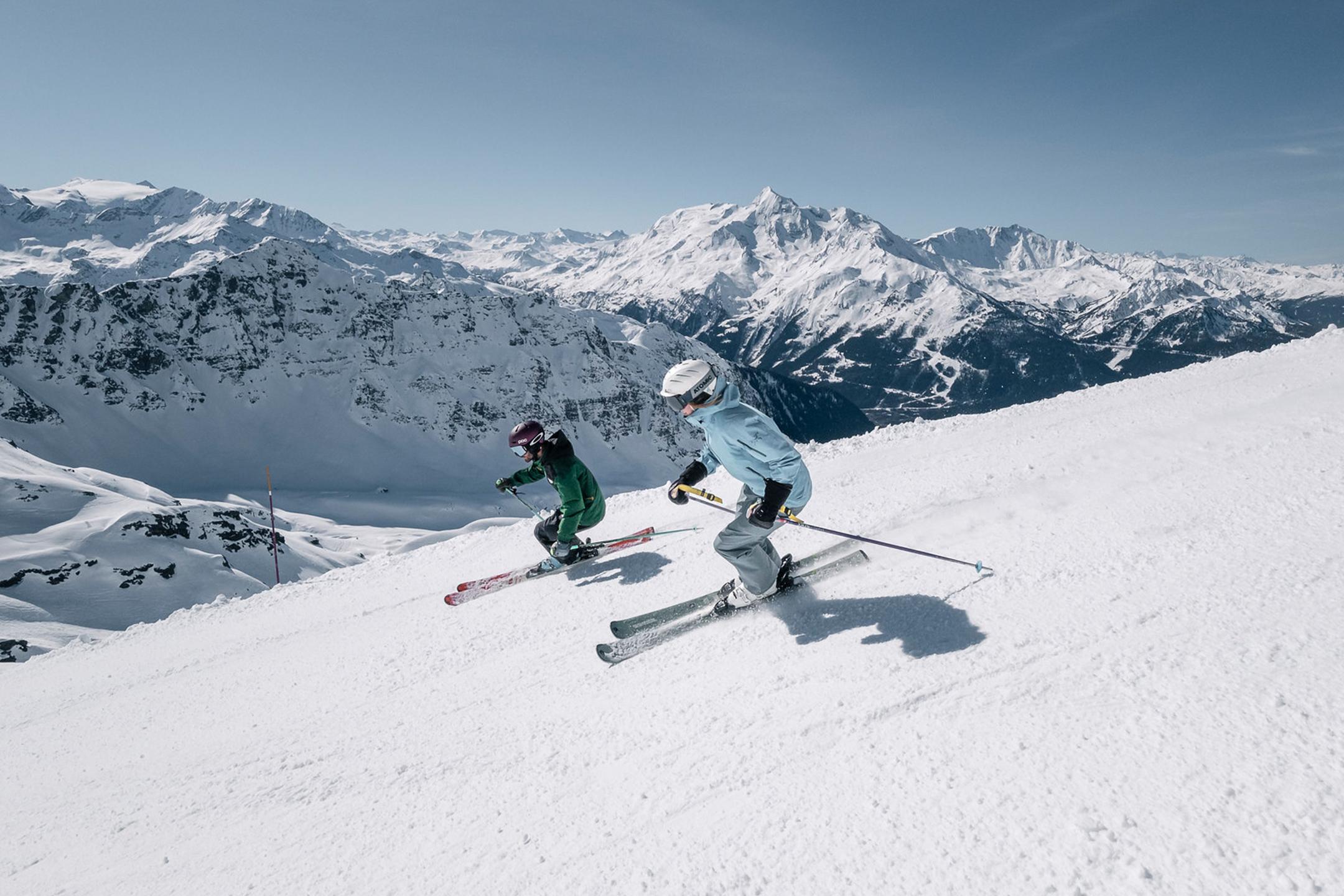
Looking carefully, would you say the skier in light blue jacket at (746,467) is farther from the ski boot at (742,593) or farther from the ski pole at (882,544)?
the ski pole at (882,544)

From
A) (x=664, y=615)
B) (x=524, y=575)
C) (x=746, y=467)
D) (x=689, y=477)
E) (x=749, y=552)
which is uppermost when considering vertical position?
→ (x=746, y=467)

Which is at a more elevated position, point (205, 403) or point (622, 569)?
point (622, 569)

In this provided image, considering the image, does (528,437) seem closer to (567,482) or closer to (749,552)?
(567,482)

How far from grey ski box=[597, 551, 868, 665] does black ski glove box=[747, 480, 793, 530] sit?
1.10m

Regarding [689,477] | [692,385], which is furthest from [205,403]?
[692,385]

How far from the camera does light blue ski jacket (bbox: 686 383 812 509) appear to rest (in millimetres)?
5691

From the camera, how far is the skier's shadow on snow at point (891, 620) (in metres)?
4.95

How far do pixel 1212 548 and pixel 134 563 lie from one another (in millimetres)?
79771

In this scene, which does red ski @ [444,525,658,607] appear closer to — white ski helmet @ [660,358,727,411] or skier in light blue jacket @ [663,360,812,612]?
skier in light blue jacket @ [663,360,812,612]

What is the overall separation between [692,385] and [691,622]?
2295 millimetres

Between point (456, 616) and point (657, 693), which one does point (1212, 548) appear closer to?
point (657, 693)

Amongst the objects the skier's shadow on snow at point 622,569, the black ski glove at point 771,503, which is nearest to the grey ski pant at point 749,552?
the black ski glove at point 771,503

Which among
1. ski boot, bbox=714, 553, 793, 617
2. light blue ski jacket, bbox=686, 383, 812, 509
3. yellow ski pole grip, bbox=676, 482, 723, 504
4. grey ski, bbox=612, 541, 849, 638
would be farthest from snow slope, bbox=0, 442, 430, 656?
light blue ski jacket, bbox=686, 383, 812, 509

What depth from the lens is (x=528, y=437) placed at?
364 inches
